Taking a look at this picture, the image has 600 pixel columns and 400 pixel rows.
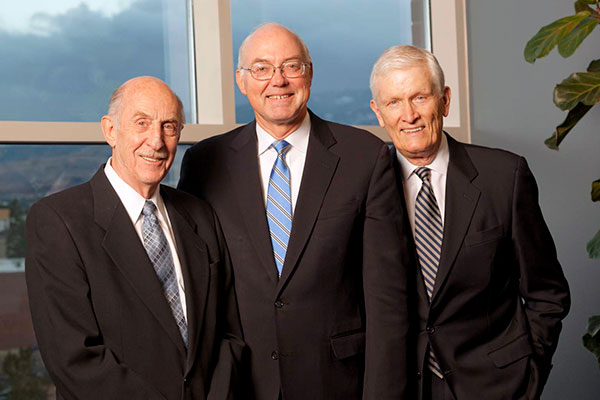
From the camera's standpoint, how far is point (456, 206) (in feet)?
7.72

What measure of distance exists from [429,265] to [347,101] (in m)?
2.23

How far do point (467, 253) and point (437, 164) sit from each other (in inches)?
13.5

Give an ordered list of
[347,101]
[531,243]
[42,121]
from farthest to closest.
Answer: [347,101] → [42,121] → [531,243]

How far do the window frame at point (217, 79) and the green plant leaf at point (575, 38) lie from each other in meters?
1.36

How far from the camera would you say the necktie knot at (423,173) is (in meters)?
2.40

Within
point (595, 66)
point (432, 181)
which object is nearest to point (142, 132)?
point (432, 181)

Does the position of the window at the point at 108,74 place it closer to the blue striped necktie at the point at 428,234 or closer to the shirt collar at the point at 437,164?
the shirt collar at the point at 437,164

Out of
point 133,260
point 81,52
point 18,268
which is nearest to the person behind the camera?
point 133,260

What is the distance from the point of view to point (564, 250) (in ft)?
13.5

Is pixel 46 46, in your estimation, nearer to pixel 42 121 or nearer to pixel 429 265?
pixel 42 121

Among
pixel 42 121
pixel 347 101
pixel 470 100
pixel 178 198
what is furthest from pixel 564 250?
pixel 42 121

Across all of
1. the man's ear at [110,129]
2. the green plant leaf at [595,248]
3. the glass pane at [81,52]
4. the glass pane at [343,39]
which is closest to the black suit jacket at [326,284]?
the man's ear at [110,129]

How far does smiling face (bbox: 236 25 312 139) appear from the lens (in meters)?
2.27

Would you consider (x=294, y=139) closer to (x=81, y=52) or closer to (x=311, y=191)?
(x=311, y=191)
